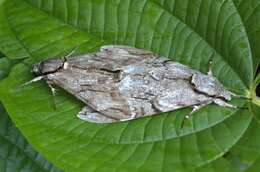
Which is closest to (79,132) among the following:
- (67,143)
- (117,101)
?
(67,143)

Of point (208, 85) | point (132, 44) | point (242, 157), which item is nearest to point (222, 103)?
point (208, 85)

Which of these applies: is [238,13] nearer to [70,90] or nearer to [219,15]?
[219,15]

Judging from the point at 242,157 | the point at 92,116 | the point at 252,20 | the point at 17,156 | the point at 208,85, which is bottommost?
the point at 17,156

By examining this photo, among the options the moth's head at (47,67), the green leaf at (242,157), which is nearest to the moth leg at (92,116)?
the moth's head at (47,67)

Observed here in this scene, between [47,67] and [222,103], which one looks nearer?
[222,103]

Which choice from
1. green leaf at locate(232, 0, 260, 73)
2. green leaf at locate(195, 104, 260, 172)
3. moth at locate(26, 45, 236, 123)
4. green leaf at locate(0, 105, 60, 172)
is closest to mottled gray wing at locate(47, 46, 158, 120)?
moth at locate(26, 45, 236, 123)

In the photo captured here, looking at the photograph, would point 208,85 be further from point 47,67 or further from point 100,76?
point 47,67

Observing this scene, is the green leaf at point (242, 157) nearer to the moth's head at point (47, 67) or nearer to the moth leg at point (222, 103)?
the moth leg at point (222, 103)
